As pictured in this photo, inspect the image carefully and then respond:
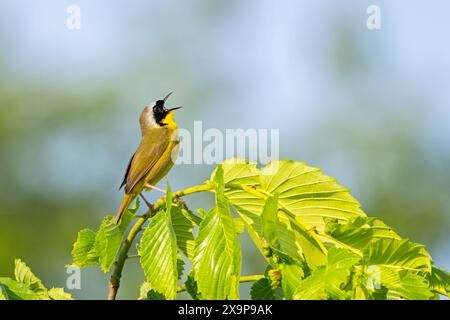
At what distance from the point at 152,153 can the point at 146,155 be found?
0.07 metres

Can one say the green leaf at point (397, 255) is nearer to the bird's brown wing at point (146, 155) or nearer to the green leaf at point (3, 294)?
the green leaf at point (3, 294)

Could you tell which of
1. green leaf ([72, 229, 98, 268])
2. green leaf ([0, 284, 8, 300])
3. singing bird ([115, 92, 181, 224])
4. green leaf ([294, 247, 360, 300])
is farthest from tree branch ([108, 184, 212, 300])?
singing bird ([115, 92, 181, 224])

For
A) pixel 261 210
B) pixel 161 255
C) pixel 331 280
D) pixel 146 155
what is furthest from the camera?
pixel 146 155

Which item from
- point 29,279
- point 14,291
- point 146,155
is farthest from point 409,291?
point 146,155

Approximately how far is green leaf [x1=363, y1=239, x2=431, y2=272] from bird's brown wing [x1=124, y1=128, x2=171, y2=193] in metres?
2.31

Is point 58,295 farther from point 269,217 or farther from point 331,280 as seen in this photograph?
point 331,280

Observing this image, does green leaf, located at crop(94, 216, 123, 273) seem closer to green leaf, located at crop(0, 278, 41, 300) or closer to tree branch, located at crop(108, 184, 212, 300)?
tree branch, located at crop(108, 184, 212, 300)

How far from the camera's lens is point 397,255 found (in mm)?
1724

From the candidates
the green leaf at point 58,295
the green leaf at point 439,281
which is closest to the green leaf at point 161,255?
the green leaf at point 58,295

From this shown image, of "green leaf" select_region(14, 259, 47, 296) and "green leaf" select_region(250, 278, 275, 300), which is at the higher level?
"green leaf" select_region(250, 278, 275, 300)

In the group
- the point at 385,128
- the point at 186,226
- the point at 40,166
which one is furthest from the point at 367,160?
the point at 186,226

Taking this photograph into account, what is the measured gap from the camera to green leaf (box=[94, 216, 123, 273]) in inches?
75.8

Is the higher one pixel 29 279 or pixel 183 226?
pixel 183 226
